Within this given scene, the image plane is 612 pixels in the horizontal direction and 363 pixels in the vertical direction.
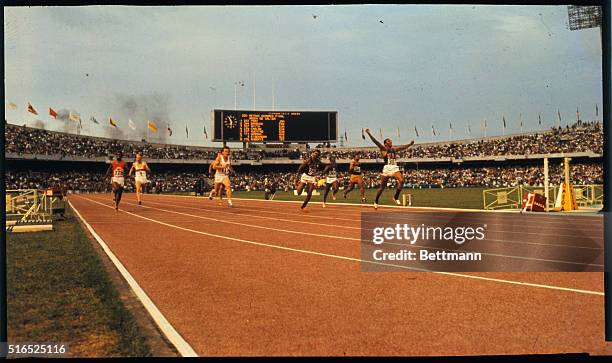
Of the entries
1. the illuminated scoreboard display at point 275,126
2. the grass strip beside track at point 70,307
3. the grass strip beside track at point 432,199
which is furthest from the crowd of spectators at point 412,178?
the grass strip beside track at point 70,307

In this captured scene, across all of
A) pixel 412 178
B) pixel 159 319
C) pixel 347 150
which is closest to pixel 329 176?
pixel 159 319

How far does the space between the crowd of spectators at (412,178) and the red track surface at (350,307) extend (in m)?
41.3

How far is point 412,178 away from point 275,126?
64.4 ft

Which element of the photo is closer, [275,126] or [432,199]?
[432,199]

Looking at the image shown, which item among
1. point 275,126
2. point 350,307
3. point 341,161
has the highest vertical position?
point 275,126

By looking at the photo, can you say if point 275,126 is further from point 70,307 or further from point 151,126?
point 70,307

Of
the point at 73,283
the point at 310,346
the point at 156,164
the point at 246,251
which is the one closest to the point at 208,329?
the point at 310,346

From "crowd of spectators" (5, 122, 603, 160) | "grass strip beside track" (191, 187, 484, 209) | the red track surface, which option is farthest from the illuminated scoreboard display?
the red track surface

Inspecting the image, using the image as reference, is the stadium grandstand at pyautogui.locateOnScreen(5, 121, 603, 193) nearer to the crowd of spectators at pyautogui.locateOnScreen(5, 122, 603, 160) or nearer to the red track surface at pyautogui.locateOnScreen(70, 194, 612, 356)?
the crowd of spectators at pyautogui.locateOnScreen(5, 122, 603, 160)

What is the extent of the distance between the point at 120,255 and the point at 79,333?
3.93m

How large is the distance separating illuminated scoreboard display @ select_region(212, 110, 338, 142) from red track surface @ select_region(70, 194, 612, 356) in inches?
1592

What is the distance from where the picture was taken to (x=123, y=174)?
1753cm

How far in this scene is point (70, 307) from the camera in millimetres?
4543

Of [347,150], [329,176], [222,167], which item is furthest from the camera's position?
[347,150]
